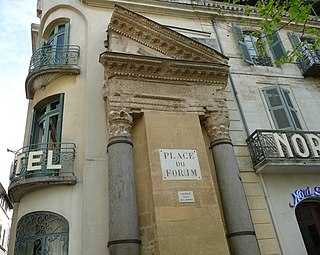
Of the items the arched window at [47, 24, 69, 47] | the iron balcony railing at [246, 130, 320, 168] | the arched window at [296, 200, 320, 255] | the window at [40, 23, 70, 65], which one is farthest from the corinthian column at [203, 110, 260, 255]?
the arched window at [47, 24, 69, 47]

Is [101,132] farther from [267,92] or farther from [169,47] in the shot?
[267,92]

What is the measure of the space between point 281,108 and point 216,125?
10.7ft

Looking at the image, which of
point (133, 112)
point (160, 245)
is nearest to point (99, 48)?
point (133, 112)

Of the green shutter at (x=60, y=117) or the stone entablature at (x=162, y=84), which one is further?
the green shutter at (x=60, y=117)

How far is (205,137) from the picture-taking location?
9.16 meters

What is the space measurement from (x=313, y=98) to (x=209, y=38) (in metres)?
4.77

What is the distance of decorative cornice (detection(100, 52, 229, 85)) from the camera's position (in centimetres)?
850

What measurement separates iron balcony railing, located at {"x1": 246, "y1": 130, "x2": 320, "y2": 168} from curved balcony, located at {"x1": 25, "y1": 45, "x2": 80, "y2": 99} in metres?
6.10

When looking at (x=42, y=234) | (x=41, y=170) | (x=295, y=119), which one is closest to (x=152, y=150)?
(x=41, y=170)

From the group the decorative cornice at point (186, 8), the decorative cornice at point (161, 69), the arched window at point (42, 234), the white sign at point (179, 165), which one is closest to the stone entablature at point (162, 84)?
the decorative cornice at point (161, 69)

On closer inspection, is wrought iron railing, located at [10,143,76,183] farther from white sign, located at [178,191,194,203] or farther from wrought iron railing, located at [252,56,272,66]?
wrought iron railing, located at [252,56,272,66]

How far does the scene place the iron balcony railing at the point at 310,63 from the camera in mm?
11781

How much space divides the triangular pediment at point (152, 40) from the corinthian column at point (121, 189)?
2759 millimetres

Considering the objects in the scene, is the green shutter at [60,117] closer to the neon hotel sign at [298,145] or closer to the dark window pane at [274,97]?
the neon hotel sign at [298,145]
